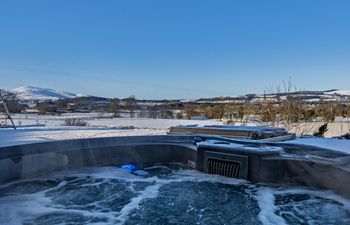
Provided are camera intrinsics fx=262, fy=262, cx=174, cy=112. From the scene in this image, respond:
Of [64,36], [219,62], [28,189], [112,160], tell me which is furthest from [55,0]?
[219,62]

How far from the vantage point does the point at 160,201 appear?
8.37ft

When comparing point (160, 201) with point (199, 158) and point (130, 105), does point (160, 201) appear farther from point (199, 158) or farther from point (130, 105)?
point (130, 105)

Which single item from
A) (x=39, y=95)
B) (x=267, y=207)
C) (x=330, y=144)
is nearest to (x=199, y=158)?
(x=267, y=207)

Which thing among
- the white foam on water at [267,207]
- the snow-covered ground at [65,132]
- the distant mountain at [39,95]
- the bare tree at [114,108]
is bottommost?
the white foam on water at [267,207]

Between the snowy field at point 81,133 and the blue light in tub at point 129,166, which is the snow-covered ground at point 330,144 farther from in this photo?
the blue light in tub at point 129,166

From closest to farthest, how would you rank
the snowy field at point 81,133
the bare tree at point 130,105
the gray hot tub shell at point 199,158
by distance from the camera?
the gray hot tub shell at point 199,158 < the snowy field at point 81,133 < the bare tree at point 130,105

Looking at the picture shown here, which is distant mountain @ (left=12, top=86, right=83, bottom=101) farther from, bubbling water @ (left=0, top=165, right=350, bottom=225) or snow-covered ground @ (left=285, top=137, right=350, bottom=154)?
snow-covered ground @ (left=285, top=137, right=350, bottom=154)

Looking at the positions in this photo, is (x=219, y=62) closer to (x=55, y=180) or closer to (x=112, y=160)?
(x=112, y=160)

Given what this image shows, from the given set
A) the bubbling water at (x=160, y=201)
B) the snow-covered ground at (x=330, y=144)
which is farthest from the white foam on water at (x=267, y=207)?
the snow-covered ground at (x=330, y=144)

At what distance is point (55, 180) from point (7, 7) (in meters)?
4.07

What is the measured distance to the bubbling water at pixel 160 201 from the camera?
2.14 m

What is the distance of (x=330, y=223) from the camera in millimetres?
2051

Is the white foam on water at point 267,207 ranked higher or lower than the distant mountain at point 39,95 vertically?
lower

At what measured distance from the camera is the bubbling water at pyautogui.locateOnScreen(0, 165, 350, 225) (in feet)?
7.02
